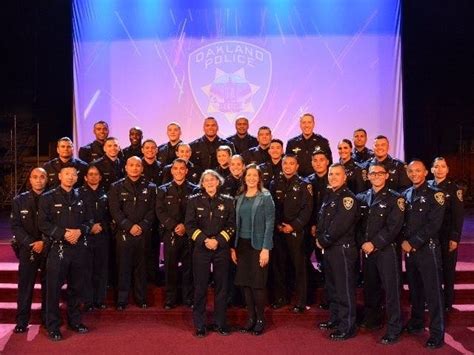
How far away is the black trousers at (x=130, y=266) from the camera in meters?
5.24

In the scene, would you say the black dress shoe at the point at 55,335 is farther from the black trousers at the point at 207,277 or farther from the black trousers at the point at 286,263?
the black trousers at the point at 286,263

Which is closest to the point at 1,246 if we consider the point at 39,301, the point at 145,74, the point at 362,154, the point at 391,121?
the point at 39,301

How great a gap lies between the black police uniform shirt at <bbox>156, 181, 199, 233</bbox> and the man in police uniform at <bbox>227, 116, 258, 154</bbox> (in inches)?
58.5

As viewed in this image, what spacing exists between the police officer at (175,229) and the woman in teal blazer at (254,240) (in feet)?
2.06

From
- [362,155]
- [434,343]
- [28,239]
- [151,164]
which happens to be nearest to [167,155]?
[151,164]

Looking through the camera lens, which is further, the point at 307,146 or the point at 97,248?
the point at 307,146

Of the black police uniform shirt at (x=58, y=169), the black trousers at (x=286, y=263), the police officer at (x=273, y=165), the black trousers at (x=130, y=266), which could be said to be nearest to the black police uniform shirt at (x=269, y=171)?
the police officer at (x=273, y=165)

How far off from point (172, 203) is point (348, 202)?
164cm

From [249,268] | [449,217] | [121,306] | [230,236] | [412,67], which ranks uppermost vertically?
[412,67]

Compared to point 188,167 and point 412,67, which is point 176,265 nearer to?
point 188,167

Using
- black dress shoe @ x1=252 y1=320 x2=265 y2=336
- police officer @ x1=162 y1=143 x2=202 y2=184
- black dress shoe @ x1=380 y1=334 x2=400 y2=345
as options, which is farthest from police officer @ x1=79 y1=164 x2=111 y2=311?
black dress shoe @ x1=380 y1=334 x2=400 y2=345

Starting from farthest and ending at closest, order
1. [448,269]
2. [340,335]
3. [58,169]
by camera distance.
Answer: [58,169] < [448,269] < [340,335]

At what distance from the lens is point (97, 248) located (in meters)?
5.26

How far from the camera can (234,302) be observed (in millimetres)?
5316
